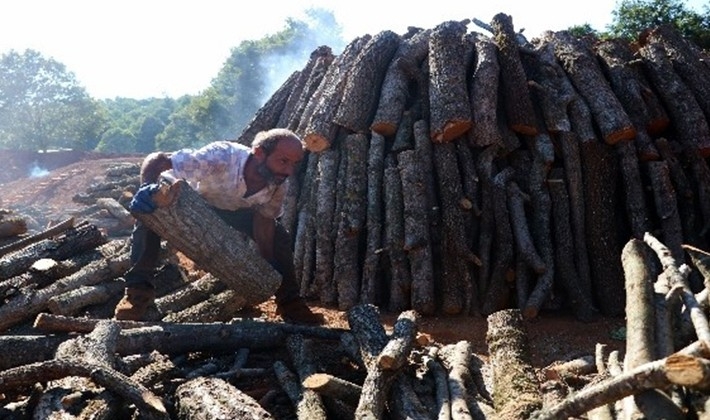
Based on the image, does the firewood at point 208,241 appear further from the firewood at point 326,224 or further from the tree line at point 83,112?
the tree line at point 83,112

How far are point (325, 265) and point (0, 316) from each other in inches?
125

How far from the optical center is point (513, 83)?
264 inches

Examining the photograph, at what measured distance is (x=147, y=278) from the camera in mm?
4730

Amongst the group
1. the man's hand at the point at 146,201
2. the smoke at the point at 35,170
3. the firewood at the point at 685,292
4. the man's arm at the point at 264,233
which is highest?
the smoke at the point at 35,170

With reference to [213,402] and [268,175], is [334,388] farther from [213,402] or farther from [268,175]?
[268,175]

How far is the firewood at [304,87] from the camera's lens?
8078 millimetres

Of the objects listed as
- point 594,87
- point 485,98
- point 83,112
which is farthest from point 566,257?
point 83,112

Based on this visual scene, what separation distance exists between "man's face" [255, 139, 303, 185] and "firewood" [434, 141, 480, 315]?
202cm

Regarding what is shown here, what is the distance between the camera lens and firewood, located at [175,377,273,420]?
2783 mm

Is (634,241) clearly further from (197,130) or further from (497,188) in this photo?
(197,130)

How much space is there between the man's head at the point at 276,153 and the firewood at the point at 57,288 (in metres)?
1.74

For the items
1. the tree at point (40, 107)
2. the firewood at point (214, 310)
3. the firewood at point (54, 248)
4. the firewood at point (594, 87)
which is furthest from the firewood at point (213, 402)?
the tree at point (40, 107)

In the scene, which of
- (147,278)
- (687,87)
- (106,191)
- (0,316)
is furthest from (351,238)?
(106,191)

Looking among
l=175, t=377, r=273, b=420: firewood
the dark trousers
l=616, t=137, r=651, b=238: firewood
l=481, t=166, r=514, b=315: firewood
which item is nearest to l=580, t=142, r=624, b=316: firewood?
l=616, t=137, r=651, b=238: firewood
